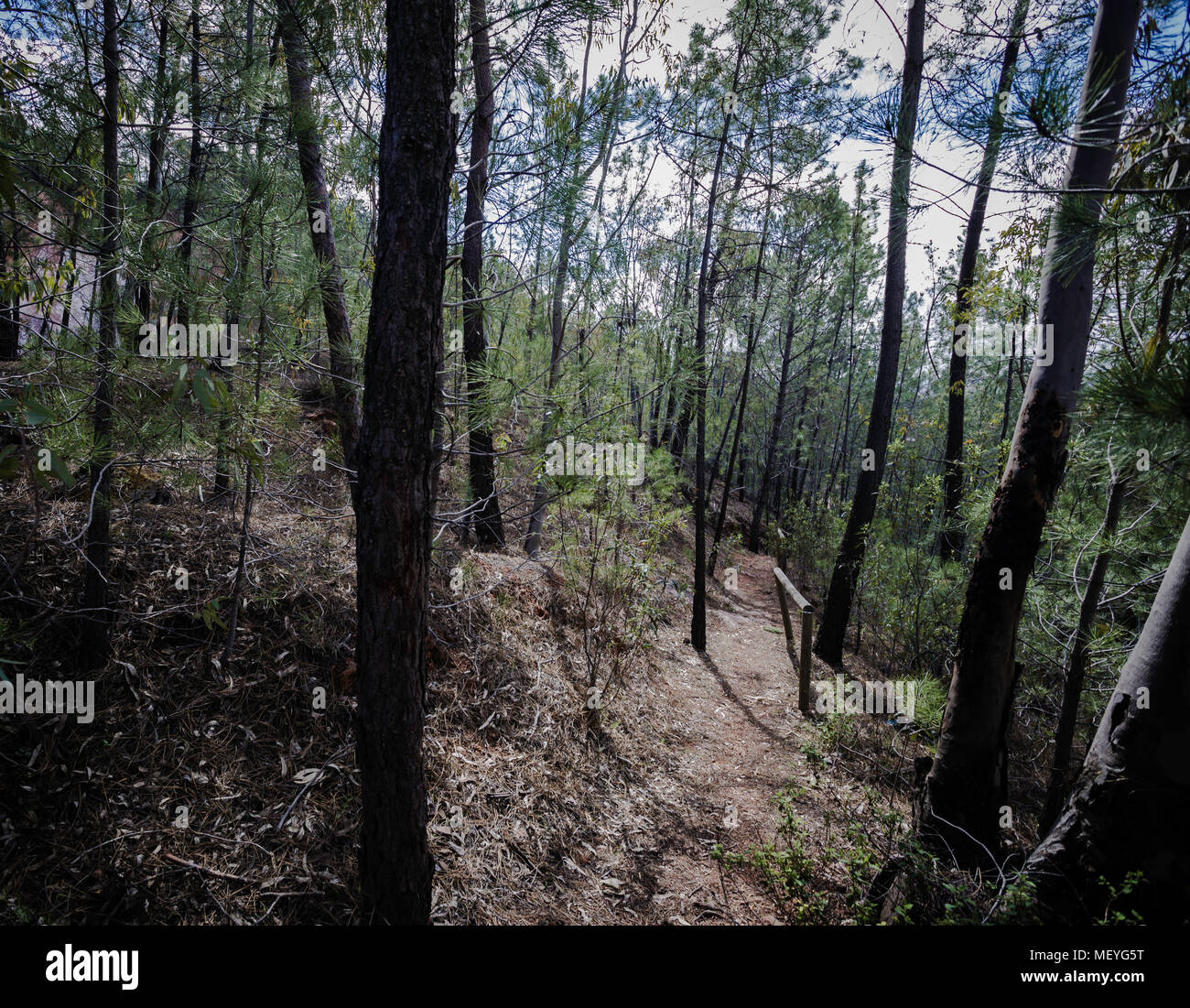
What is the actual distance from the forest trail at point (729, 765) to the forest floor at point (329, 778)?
2 cm

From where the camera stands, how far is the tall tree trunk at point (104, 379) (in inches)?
91.7

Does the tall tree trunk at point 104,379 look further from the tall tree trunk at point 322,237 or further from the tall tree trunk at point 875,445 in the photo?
the tall tree trunk at point 875,445

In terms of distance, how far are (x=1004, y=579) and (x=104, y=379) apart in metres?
4.23

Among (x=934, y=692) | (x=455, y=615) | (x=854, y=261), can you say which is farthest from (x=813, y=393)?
(x=455, y=615)

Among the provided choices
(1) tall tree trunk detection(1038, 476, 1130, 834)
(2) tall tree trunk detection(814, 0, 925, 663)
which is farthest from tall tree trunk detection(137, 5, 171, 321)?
(2) tall tree trunk detection(814, 0, 925, 663)

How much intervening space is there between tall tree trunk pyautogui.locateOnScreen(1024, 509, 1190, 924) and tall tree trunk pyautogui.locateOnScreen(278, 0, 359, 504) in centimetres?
352

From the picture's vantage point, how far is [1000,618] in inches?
94.7

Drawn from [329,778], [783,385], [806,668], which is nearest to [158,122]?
[329,778]

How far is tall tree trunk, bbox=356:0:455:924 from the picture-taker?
5.60 feet
